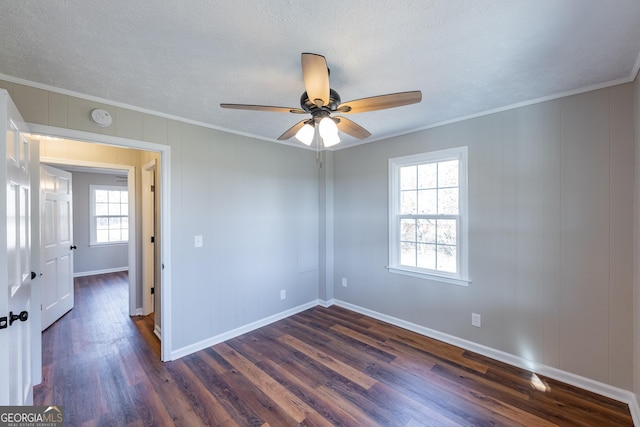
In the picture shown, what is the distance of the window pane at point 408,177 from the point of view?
10.4 ft

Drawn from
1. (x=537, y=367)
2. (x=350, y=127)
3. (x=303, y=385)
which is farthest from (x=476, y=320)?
(x=350, y=127)

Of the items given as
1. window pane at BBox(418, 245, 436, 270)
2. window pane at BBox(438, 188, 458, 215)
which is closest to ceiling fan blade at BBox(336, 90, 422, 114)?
window pane at BBox(438, 188, 458, 215)

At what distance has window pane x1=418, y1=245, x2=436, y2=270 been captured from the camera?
9.89ft

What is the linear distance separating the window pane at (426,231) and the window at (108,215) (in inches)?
249

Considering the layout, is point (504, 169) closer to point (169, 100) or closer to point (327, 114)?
point (327, 114)

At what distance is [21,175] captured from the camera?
158 cm

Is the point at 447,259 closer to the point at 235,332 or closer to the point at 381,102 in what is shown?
the point at 381,102

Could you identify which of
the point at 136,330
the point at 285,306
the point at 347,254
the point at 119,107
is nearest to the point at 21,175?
the point at 119,107

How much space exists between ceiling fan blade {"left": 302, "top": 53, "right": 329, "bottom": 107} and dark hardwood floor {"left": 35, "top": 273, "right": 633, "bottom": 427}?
2.12m

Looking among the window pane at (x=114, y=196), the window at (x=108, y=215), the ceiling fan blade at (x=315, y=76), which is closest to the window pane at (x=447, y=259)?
the ceiling fan blade at (x=315, y=76)

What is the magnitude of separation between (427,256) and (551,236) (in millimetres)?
1129

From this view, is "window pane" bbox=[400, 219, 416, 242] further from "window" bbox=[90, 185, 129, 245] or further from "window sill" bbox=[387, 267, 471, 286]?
"window" bbox=[90, 185, 129, 245]

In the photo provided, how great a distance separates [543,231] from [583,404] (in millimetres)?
1292

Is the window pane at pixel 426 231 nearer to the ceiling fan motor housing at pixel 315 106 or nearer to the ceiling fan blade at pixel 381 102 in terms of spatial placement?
the ceiling fan blade at pixel 381 102
